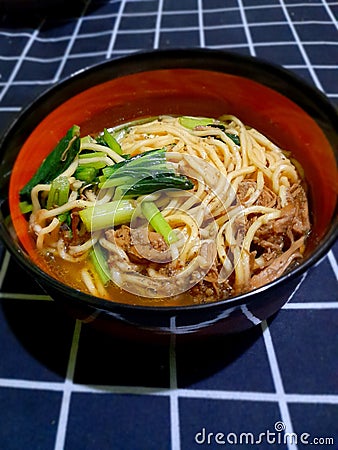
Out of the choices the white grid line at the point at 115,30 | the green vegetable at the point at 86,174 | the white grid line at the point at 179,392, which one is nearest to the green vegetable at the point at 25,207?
the green vegetable at the point at 86,174

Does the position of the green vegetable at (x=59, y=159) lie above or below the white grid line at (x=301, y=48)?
below

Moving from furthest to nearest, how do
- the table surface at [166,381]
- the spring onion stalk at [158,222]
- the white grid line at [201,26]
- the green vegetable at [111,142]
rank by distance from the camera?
the white grid line at [201,26] → the green vegetable at [111,142] → the spring onion stalk at [158,222] → the table surface at [166,381]

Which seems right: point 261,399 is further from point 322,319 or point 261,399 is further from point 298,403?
point 322,319

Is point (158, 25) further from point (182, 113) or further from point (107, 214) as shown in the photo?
point (107, 214)

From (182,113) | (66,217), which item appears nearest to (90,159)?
(66,217)

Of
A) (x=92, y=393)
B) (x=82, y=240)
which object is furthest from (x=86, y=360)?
(x=82, y=240)

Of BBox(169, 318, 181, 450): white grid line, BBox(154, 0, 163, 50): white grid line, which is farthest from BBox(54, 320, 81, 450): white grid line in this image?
BBox(154, 0, 163, 50): white grid line

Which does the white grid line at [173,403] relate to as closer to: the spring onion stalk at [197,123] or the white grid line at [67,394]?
the white grid line at [67,394]

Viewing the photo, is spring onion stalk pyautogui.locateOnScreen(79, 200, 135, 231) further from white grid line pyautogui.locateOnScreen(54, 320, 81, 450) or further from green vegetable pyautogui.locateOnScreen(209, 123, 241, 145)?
green vegetable pyautogui.locateOnScreen(209, 123, 241, 145)
